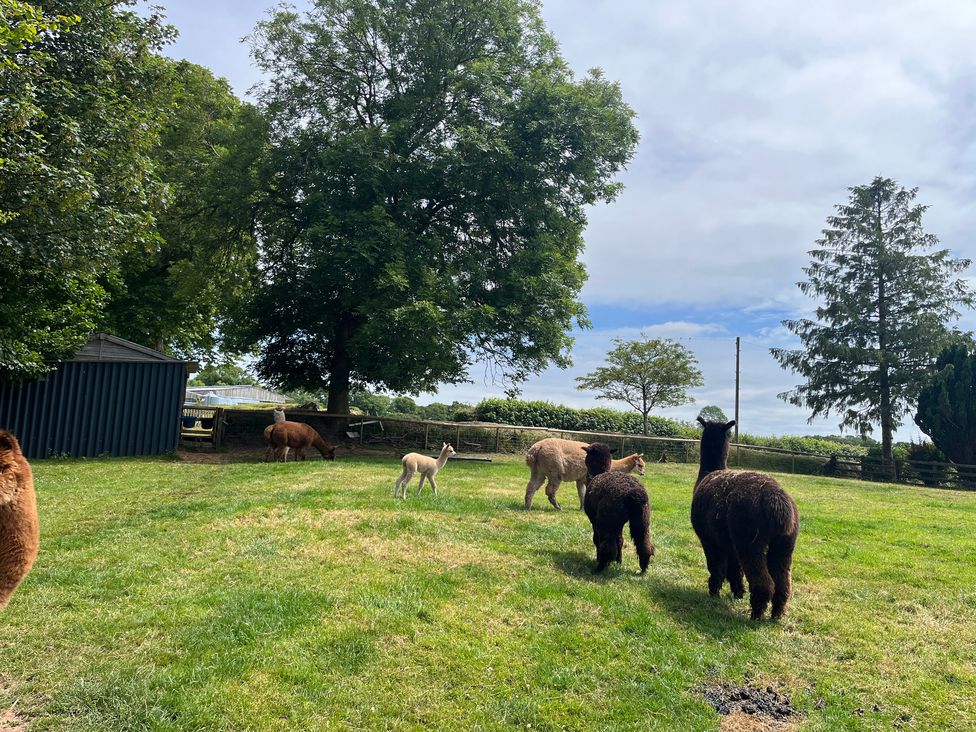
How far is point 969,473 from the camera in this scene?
25.4m

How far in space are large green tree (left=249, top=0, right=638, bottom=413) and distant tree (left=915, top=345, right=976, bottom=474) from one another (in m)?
19.2

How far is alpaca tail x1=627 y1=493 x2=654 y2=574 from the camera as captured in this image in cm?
677

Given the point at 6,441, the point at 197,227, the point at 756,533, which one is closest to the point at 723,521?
the point at 756,533

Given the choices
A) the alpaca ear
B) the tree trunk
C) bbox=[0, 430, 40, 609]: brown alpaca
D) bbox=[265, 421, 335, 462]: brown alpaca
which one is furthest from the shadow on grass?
the tree trunk

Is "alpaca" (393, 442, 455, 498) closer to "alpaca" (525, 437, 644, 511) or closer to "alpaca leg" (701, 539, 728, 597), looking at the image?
"alpaca" (525, 437, 644, 511)

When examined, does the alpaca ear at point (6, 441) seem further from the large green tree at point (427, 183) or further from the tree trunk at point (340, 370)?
the tree trunk at point (340, 370)

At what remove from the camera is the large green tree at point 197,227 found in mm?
21859

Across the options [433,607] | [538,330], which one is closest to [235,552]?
[433,607]

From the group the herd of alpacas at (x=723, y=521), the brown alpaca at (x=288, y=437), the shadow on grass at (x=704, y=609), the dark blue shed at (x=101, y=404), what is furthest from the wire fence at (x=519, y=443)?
the shadow on grass at (x=704, y=609)

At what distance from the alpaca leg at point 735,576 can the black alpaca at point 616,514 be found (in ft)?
3.22

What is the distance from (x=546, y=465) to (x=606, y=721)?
7107 millimetres

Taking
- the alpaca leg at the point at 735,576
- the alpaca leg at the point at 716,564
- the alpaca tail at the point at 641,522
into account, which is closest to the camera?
the alpaca leg at the point at 735,576

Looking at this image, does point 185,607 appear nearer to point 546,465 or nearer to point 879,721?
point 879,721

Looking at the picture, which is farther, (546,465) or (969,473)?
(969,473)
